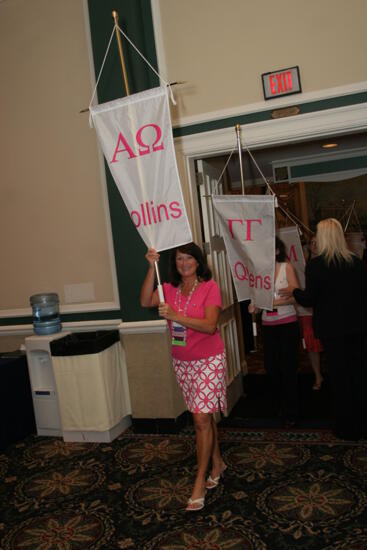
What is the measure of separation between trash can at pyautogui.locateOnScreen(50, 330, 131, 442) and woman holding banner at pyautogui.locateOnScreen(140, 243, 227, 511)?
1.22 m

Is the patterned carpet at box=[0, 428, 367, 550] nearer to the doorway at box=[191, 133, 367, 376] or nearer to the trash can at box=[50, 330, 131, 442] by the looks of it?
the trash can at box=[50, 330, 131, 442]

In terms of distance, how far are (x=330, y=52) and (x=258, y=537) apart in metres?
3.20

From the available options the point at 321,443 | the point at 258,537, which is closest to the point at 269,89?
the point at 321,443

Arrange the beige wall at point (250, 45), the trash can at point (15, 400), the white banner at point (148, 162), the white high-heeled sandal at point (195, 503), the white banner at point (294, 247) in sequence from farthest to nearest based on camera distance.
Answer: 1. the white banner at point (294, 247)
2. the trash can at point (15, 400)
3. the beige wall at point (250, 45)
4. the white banner at point (148, 162)
5. the white high-heeled sandal at point (195, 503)

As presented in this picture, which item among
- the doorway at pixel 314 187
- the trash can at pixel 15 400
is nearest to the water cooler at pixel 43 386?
the trash can at pixel 15 400

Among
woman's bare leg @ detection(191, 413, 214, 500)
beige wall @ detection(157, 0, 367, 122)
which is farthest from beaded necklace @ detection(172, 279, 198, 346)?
beige wall @ detection(157, 0, 367, 122)

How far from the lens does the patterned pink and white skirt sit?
2873 millimetres

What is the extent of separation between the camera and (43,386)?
4.35 m

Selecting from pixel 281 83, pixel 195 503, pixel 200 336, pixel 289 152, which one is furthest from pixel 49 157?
pixel 289 152

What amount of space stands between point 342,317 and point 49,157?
292cm

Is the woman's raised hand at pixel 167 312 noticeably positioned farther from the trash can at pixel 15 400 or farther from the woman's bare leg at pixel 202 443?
the trash can at pixel 15 400

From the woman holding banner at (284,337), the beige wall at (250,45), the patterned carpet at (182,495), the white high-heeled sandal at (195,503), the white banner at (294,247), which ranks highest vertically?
the beige wall at (250,45)

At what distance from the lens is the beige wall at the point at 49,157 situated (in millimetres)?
4395

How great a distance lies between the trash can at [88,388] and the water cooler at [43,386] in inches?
5.9
